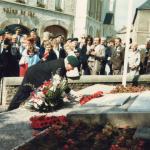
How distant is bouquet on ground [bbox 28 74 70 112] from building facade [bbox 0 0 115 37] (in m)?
24.4

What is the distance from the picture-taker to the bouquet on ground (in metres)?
9.31

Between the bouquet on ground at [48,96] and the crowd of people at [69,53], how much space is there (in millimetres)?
2430

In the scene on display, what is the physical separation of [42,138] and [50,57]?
535 centimetres

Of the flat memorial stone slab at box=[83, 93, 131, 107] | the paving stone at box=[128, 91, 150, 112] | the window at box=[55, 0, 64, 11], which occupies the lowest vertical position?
the flat memorial stone slab at box=[83, 93, 131, 107]

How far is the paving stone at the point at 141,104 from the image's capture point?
7734mm

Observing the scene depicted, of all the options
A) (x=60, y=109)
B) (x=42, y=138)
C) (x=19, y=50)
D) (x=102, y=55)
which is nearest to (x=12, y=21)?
(x=102, y=55)

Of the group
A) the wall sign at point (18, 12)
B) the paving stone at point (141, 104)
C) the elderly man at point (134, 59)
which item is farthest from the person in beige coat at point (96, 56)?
the wall sign at point (18, 12)

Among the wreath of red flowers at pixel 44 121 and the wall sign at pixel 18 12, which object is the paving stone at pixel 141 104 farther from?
the wall sign at pixel 18 12

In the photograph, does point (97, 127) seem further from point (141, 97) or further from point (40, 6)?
point (40, 6)

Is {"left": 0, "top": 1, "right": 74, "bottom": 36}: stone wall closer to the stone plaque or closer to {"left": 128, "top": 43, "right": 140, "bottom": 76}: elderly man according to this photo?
{"left": 128, "top": 43, "right": 140, "bottom": 76}: elderly man

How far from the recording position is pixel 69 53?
12375 mm

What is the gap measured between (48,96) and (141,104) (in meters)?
1.92

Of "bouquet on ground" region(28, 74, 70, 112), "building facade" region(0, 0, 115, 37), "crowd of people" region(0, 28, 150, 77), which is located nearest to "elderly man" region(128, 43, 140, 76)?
"crowd of people" region(0, 28, 150, 77)

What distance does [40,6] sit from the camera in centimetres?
3675
